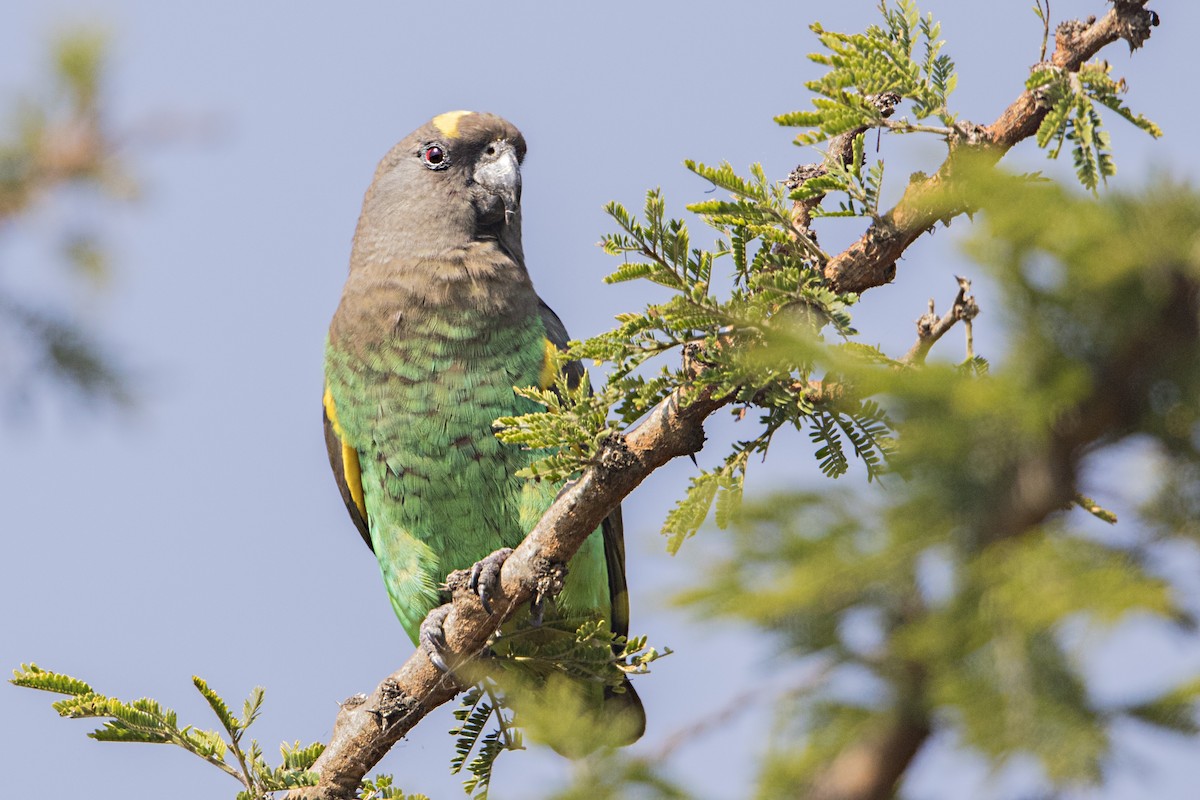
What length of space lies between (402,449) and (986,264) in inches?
155

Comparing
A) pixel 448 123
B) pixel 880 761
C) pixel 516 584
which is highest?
pixel 448 123

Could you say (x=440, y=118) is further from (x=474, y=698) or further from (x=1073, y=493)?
(x=1073, y=493)

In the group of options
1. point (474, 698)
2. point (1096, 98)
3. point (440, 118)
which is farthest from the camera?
point (440, 118)

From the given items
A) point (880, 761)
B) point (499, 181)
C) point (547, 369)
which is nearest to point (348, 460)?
point (547, 369)

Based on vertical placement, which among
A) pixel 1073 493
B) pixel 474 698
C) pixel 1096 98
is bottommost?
pixel 1073 493

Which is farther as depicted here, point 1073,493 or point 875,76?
point 875,76

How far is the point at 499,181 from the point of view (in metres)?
5.90

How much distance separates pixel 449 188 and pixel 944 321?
11.4ft

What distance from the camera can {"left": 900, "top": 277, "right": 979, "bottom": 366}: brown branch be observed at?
3.02 meters

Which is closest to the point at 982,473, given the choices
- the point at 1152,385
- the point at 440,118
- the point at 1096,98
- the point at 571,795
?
the point at 1152,385

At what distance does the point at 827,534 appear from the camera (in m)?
1.29

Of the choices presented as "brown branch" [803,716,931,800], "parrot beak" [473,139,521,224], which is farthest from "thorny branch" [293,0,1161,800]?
"parrot beak" [473,139,521,224]

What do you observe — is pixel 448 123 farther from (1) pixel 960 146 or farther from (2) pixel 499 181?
(1) pixel 960 146

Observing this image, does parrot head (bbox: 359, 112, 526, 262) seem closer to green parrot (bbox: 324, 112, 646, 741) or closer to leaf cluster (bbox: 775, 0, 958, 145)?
green parrot (bbox: 324, 112, 646, 741)
